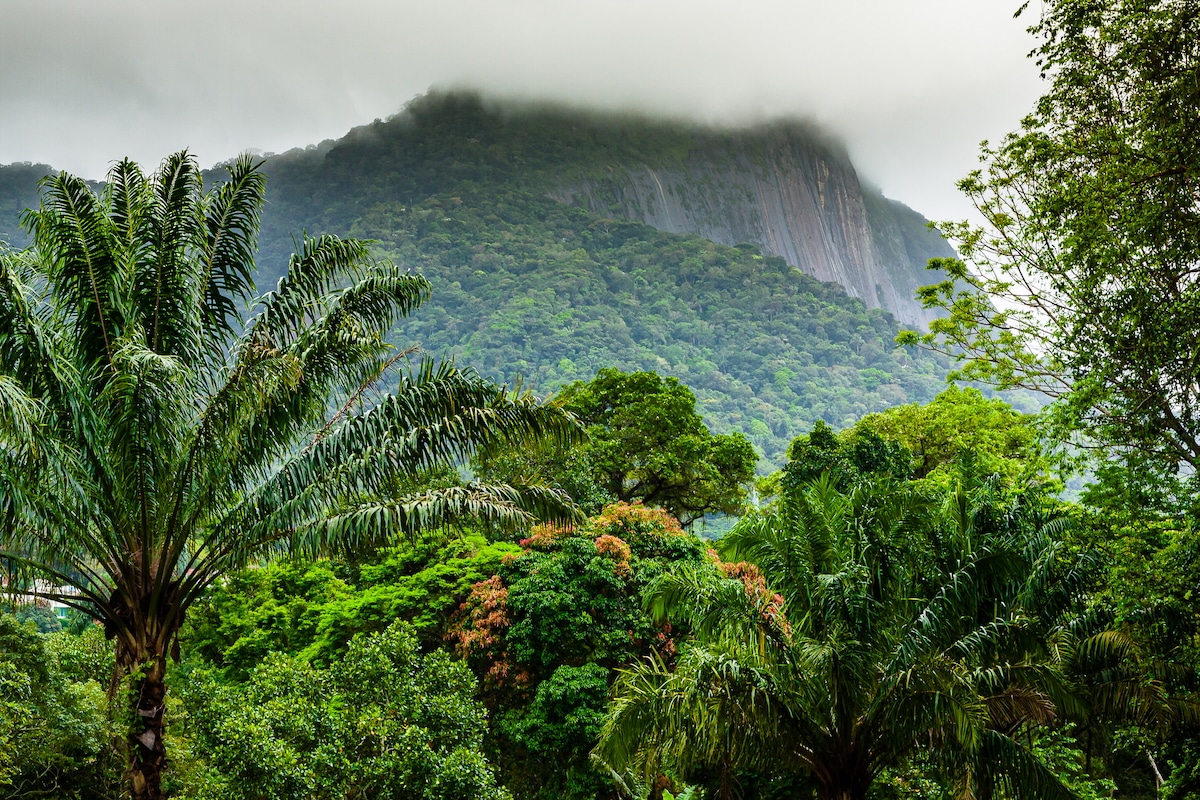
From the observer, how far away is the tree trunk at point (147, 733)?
328 inches

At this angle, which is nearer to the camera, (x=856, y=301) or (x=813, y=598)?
(x=813, y=598)

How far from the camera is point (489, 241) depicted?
383ft

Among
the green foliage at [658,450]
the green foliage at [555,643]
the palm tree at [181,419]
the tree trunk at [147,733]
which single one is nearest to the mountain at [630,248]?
the green foliage at [658,450]

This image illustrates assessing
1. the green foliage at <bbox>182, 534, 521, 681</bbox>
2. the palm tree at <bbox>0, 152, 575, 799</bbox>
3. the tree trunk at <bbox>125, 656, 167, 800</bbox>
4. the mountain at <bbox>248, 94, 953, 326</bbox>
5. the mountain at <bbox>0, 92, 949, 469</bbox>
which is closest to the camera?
the palm tree at <bbox>0, 152, 575, 799</bbox>

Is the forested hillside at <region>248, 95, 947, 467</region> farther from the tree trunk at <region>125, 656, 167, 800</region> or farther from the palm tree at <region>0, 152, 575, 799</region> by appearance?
the tree trunk at <region>125, 656, 167, 800</region>

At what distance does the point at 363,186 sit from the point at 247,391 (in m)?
142

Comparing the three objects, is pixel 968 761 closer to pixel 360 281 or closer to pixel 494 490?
pixel 494 490

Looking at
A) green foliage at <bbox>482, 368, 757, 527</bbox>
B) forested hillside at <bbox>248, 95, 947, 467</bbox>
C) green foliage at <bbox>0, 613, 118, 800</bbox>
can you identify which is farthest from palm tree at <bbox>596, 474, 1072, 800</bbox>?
forested hillside at <bbox>248, 95, 947, 467</bbox>

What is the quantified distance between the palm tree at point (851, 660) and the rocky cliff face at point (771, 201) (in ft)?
470

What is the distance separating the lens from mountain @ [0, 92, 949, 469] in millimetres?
89688

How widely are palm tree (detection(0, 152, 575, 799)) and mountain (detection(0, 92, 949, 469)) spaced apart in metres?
51.2

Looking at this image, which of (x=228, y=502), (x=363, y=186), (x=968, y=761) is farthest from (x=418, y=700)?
(x=363, y=186)

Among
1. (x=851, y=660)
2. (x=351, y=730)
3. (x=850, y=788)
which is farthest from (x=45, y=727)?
(x=850, y=788)

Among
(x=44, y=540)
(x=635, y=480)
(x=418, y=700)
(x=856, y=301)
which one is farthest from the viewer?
(x=856, y=301)
